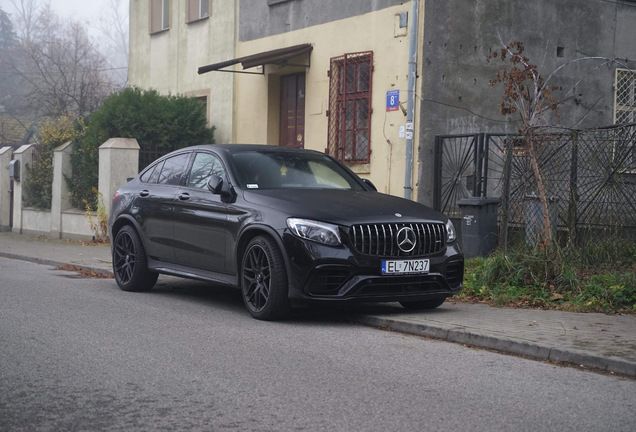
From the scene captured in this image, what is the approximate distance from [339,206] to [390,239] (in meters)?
0.58

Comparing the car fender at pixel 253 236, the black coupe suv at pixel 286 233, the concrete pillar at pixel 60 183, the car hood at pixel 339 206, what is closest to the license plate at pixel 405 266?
the black coupe suv at pixel 286 233

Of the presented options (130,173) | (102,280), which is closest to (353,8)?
(130,173)

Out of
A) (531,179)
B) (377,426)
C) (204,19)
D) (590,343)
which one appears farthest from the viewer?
(204,19)

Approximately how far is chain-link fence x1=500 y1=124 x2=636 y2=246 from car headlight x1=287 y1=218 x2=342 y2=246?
11.8 ft

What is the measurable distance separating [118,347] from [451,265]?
3317mm

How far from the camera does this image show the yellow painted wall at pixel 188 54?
22016mm

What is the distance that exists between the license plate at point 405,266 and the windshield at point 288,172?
156cm

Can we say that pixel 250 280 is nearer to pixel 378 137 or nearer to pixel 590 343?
pixel 590 343

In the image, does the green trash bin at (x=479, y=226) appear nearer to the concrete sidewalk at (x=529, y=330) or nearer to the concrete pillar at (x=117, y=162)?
the concrete sidewalk at (x=529, y=330)

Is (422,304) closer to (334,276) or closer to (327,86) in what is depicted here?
(334,276)

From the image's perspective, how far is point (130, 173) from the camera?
19375 mm

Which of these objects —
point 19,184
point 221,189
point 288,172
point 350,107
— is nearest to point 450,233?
point 288,172

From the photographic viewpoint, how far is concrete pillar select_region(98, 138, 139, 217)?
19.2m

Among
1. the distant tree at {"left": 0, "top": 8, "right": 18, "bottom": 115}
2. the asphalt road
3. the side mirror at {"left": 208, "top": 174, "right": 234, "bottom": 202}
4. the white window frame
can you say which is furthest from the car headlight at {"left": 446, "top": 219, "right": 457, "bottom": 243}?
the distant tree at {"left": 0, "top": 8, "right": 18, "bottom": 115}
